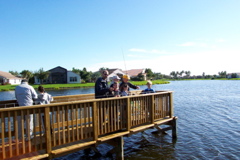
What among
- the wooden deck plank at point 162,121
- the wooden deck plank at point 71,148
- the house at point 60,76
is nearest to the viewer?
the wooden deck plank at point 71,148

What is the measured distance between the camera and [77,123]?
605 cm

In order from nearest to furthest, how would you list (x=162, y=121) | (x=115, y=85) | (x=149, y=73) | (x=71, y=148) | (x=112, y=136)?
(x=71, y=148), (x=112, y=136), (x=115, y=85), (x=162, y=121), (x=149, y=73)

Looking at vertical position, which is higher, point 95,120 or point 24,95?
point 24,95

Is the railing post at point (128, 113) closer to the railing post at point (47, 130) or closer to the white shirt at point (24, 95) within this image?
the railing post at point (47, 130)

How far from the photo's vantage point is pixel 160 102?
29.5 feet

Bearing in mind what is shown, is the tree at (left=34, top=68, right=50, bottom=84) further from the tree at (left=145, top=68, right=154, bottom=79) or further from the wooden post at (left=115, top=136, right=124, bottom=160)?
the wooden post at (left=115, top=136, right=124, bottom=160)

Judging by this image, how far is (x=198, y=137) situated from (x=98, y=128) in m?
6.34

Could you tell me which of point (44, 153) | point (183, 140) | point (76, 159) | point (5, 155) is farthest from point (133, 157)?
point (5, 155)

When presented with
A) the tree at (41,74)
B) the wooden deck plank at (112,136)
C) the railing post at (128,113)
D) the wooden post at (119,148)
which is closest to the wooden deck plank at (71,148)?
the wooden deck plank at (112,136)

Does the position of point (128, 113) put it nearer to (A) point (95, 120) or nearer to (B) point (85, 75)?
(A) point (95, 120)

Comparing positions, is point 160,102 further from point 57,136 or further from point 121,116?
point 57,136

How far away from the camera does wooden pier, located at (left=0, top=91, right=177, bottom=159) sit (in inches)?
198

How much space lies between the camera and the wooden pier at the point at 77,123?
5.02m

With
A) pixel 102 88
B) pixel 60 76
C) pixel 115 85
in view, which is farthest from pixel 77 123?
pixel 60 76
